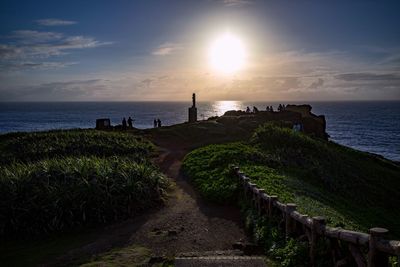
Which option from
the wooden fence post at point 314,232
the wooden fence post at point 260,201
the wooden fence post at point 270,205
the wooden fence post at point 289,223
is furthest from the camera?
the wooden fence post at point 260,201

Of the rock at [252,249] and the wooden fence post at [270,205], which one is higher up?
the wooden fence post at [270,205]

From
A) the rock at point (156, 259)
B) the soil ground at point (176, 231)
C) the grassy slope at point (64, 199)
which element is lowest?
the soil ground at point (176, 231)

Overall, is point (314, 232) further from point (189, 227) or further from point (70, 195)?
point (70, 195)

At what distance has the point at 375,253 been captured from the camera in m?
5.79

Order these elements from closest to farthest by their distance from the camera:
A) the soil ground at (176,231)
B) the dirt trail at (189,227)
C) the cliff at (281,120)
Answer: the soil ground at (176,231) < the dirt trail at (189,227) < the cliff at (281,120)

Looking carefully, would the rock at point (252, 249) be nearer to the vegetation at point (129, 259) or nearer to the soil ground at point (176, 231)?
the soil ground at point (176, 231)

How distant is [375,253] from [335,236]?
1.10 meters

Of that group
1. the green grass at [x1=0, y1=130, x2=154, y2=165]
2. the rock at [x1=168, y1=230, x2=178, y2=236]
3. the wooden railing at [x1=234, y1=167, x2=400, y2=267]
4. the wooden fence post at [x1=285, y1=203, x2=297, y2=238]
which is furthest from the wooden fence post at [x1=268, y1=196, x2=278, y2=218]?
the green grass at [x1=0, y1=130, x2=154, y2=165]

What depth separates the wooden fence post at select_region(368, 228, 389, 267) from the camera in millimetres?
5730

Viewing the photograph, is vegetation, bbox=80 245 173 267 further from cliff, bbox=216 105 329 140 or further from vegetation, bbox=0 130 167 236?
cliff, bbox=216 105 329 140

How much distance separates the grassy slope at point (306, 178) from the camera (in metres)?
13.1

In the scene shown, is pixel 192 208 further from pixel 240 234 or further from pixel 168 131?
pixel 168 131

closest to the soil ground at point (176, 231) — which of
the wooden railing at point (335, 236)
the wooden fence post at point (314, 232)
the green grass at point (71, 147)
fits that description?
the wooden railing at point (335, 236)

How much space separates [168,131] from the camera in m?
31.8
